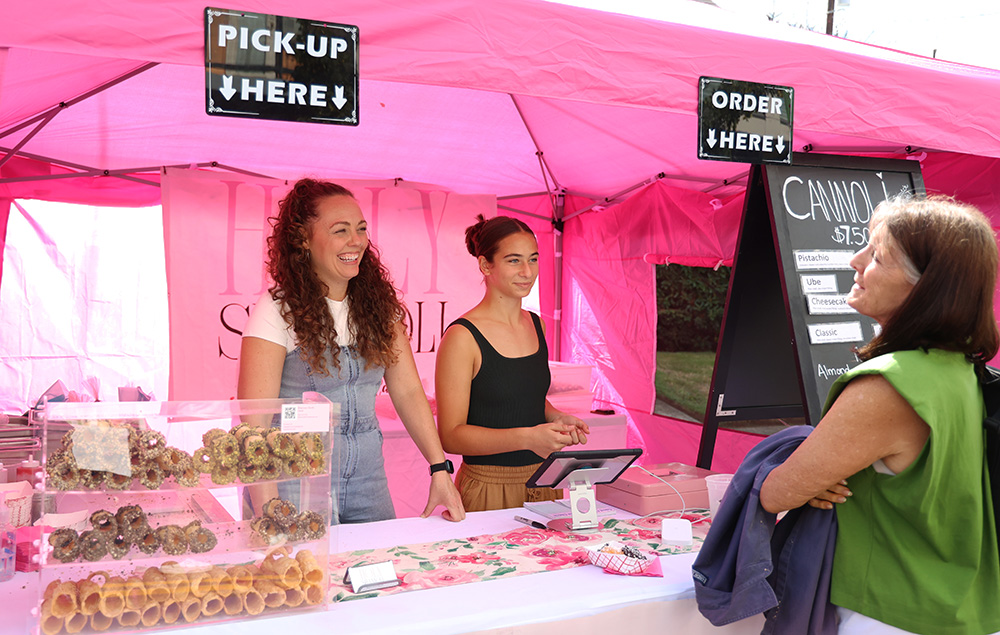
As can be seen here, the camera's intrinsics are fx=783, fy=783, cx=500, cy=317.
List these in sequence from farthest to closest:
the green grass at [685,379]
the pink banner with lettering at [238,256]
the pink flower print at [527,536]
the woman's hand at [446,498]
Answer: the green grass at [685,379], the pink banner with lettering at [238,256], the woman's hand at [446,498], the pink flower print at [527,536]

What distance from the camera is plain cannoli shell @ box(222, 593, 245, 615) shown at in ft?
4.94

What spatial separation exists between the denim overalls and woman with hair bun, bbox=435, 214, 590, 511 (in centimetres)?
35

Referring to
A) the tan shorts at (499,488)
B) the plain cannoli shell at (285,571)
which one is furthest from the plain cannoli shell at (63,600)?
the tan shorts at (499,488)

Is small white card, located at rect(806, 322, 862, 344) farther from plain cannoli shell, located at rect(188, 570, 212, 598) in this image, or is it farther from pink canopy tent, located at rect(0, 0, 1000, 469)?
plain cannoli shell, located at rect(188, 570, 212, 598)

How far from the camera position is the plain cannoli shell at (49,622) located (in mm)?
1389

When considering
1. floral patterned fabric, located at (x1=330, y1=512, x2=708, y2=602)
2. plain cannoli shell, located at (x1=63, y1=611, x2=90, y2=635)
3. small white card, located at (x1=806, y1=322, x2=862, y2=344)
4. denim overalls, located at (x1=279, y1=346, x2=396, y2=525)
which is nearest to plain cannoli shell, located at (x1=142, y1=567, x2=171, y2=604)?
plain cannoli shell, located at (x1=63, y1=611, x2=90, y2=635)

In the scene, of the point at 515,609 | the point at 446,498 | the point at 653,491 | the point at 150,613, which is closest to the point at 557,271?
the point at 653,491

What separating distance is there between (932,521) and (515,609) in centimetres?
79

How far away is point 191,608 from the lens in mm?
1477

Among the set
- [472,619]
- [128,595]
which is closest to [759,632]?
[472,619]

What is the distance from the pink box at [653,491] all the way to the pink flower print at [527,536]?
0.35 metres

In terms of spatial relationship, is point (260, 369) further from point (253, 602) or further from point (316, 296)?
point (253, 602)

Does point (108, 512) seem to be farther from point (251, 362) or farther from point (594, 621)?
point (594, 621)

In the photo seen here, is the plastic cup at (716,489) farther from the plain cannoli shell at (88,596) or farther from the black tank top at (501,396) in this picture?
the plain cannoli shell at (88,596)
